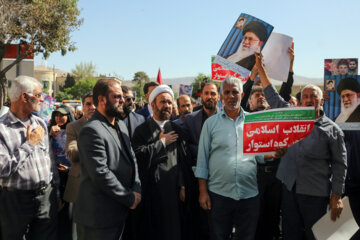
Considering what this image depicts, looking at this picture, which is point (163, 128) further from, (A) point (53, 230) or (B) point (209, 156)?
(A) point (53, 230)

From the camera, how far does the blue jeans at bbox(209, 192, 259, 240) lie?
9.92 feet

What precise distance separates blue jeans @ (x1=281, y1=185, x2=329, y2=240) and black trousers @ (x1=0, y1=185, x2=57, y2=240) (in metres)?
2.52

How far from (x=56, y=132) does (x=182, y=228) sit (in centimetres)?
225

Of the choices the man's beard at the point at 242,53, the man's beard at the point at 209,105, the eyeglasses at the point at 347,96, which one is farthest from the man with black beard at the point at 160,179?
the eyeglasses at the point at 347,96

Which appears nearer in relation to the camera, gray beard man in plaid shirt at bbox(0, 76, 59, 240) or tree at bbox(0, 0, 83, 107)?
gray beard man in plaid shirt at bbox(0, 76, 59, 240)

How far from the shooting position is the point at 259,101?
4918mm

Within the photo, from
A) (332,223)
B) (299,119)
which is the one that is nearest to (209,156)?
(299,119)

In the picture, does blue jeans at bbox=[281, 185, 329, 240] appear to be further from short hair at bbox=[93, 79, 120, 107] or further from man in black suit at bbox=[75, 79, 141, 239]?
short hair at bbox=[93, 79, 120, 107]

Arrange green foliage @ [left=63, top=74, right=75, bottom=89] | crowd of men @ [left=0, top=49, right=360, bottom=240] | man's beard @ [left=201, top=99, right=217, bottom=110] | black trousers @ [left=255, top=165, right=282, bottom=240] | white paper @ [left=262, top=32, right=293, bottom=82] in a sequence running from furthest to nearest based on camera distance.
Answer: green foliage @ [left=63, top=74, right=75, bottom=89] → black trousers @ [left=255, top=165, right=282, bottom=240] → man's beard @ [left=201, top=99, right=217, bottom=110] → white paper @ [left=262, top=32, right=293, bottom=82] → crowd of men @ [left=0, top=49, right=360, bottom=240]

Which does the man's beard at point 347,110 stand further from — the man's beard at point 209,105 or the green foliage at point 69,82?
the green foliage at point 69,82

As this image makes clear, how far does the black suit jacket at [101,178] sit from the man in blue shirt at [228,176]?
86 cm

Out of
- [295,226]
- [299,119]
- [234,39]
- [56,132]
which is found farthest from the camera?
[56,132]

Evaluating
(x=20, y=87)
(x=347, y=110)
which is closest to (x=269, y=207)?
(x=347, y=110)

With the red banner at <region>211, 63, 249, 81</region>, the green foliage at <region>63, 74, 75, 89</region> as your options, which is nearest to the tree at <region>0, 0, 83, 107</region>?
the red banner at <region>211, 63, 249, 81</region>
